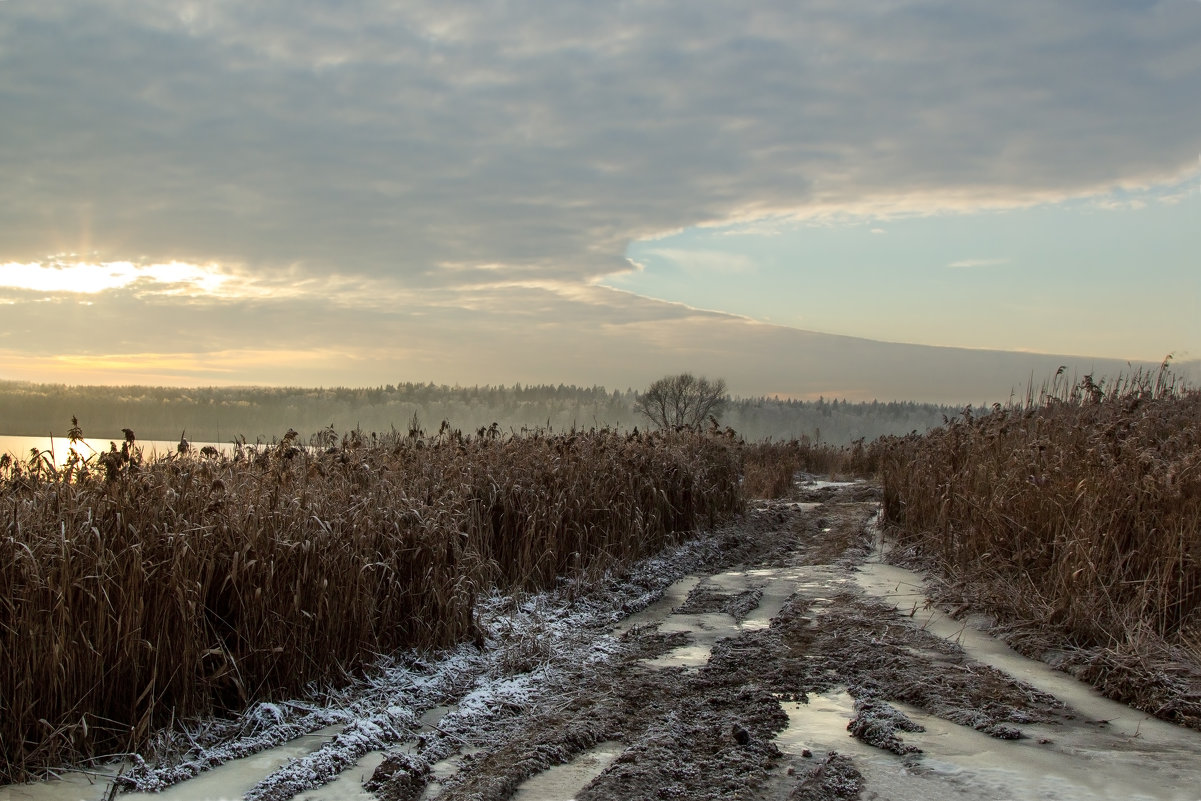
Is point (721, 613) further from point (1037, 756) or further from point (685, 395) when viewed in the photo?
point (685, 395)

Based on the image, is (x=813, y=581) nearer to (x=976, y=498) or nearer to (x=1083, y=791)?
(x=976, y=498)

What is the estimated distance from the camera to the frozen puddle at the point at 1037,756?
3342 mm

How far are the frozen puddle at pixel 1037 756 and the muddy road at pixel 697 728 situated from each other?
0.5 inches

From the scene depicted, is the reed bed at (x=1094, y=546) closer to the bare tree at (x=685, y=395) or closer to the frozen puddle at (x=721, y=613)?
the frozen puddle at (x=721, y=613)

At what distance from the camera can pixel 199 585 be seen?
4117 mm

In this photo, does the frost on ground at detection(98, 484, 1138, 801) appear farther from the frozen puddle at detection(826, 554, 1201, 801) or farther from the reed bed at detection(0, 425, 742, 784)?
the reed bed at detection(0, 425, 742, 784)

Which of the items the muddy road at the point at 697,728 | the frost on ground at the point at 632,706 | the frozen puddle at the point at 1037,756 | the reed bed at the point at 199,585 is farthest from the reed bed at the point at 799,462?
the frozen puddle at the point at 1037,756

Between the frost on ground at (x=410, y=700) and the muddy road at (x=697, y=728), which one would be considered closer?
the muddy road at (x=697, y=728)

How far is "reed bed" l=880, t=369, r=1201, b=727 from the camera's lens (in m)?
4.91

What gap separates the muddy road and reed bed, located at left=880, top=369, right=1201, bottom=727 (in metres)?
0.33

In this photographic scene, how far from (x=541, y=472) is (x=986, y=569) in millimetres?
4446

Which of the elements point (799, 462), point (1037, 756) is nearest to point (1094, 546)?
point (1037, 756)

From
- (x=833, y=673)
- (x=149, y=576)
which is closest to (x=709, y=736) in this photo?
(x=833, y=673)

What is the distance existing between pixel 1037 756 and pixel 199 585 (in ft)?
14.4
